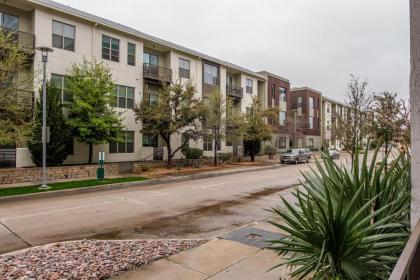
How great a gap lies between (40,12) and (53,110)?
6495mm

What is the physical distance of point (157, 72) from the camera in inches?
1047

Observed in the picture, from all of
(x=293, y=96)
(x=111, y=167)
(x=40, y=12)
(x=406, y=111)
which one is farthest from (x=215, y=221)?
(x=293, y=96)

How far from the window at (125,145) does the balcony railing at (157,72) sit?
5.16m

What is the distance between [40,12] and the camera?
19.3 meters

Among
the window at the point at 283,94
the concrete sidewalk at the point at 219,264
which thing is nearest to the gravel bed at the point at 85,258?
the concrete sidewalk at the point at 219,264

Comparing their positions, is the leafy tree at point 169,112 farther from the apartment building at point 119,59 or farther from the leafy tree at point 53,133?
the leafy tree at point 53,133

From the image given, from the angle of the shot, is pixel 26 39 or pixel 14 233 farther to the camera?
pixel 26 39

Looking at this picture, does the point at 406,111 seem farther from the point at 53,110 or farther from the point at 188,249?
A: the point at 53,110

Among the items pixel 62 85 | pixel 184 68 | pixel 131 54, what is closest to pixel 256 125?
pixel 184 68

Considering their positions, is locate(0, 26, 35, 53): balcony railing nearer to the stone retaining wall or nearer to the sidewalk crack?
the stone retaining wall

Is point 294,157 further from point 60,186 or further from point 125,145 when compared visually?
A: point 60,186

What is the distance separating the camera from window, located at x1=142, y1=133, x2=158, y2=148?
25858 mm

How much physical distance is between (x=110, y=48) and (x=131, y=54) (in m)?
1.93

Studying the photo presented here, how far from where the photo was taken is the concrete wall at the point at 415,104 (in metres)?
3.41
